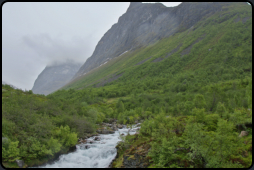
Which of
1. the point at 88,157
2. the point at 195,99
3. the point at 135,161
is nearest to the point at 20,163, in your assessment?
the point at 88,157

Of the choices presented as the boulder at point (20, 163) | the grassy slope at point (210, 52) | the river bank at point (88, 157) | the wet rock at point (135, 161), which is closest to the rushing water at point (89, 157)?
the river bank at point (88, 157)

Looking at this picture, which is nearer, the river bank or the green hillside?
the green hillside

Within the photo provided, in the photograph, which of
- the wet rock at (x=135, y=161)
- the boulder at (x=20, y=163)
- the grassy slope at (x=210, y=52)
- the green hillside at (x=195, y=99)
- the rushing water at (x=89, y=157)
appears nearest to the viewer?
the green hillside at (x=195, y=99)

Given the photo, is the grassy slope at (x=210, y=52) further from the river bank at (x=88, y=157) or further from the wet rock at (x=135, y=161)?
the wet rock at (x=135, y=161)

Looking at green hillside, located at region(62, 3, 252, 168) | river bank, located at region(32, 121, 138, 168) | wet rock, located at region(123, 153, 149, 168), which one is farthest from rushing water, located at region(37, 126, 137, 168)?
wet rock, located at region(123, 153, 149, 168)

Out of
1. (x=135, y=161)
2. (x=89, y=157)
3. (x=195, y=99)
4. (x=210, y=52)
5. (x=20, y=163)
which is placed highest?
(x=20, y=163)

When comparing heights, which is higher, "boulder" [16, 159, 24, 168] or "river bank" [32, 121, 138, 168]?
"boulder" [16, 159, 24, 168]

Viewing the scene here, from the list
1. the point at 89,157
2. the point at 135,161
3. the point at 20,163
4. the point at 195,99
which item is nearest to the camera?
the point at 20,163

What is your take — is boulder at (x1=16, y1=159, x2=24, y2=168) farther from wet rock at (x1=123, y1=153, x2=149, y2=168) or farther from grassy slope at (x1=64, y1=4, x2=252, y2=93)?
grassy slope at (x1=64, y1=4, x2=252, y2=93)

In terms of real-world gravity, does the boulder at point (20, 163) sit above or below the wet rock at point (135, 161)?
above

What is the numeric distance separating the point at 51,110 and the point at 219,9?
794 feet

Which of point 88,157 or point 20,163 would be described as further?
point 88,157

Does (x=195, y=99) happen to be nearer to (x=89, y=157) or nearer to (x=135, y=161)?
(x=135, y=161)

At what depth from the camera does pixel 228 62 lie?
108m
